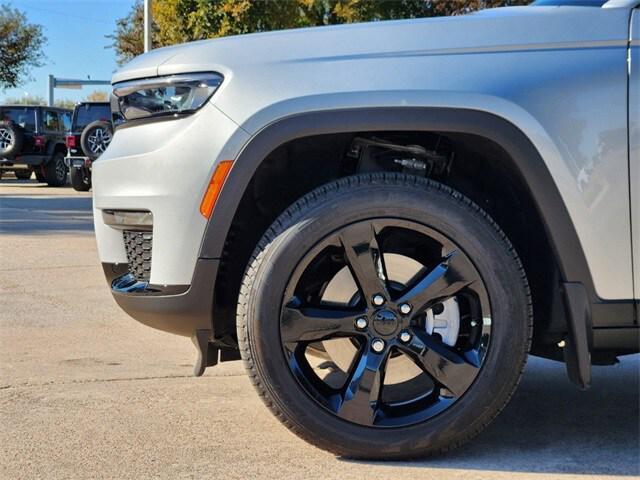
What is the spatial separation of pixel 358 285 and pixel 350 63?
73 cm

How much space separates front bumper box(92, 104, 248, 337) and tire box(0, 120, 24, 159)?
17127 mm

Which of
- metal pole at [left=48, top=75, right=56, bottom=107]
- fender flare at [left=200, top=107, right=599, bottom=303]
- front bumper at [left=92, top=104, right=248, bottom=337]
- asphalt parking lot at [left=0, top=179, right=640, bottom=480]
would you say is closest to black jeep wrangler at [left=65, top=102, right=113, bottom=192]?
asphalt parking lot at [left=0, top=179, right=640, bottom=480]

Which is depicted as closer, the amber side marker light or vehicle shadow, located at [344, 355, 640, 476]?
the amber side marker light

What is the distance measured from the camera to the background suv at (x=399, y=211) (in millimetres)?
2816

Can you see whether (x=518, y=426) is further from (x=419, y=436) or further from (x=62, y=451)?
(x=62, y=451)

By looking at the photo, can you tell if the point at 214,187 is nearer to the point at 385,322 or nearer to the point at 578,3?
the point at 385,322

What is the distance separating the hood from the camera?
9.43ft

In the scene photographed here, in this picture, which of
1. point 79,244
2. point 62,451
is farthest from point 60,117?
point 62,451

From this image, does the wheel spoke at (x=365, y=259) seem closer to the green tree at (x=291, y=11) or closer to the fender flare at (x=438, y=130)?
the fender flare at (x=438, y=130)

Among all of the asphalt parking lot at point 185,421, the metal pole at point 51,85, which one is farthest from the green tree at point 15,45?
the asphalt parking lot at point 185,421

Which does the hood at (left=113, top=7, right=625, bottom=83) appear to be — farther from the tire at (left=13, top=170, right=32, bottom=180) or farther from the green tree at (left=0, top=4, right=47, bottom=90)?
the green tree at (left=0, top=4, right=47, bottom=90)

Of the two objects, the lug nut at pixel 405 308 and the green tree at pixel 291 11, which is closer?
the lug nut at pixel 405 308

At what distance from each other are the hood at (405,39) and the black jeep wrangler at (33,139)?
57.0 ft

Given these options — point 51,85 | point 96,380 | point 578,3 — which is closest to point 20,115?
point 96,380
